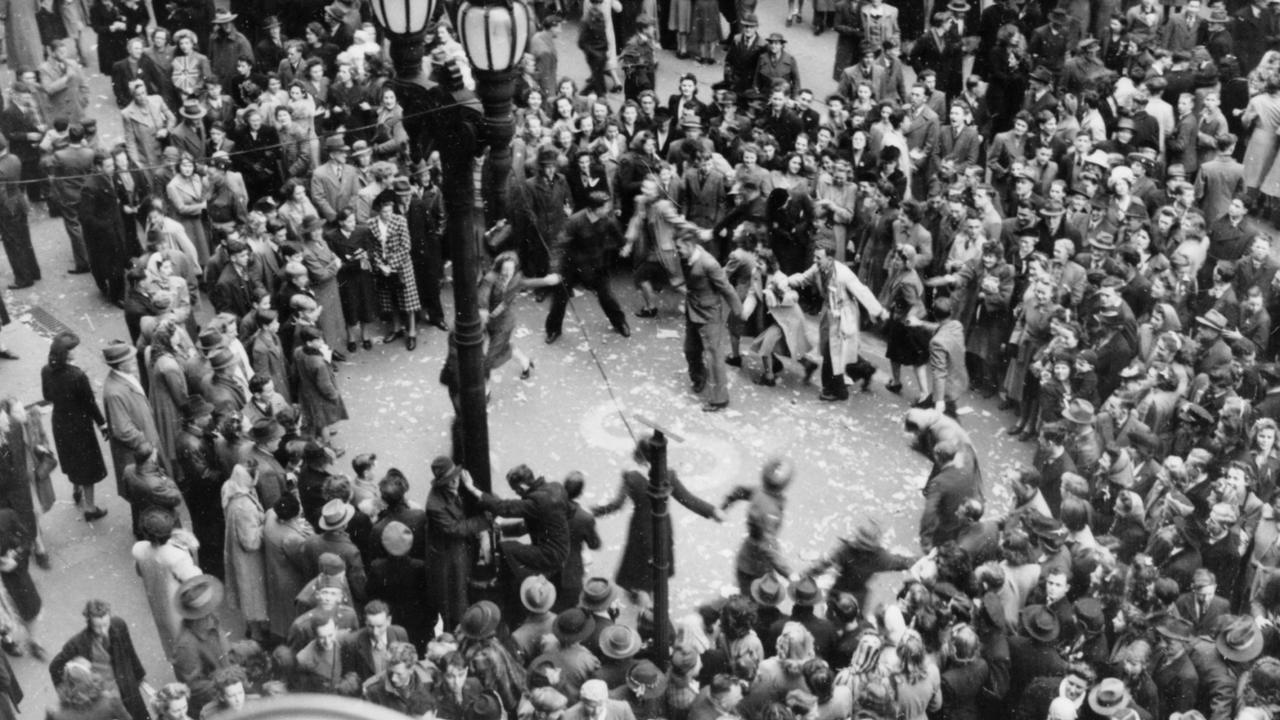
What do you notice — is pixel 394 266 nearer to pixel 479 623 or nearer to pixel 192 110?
pixel 192 110

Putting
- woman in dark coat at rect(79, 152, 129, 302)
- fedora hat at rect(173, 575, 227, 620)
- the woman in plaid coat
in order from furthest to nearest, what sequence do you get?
woman in dark coat at rect(79, 152, 129, 302)
the woman in plaid coat
fedora hat at rect(173, 575, 227, 620)

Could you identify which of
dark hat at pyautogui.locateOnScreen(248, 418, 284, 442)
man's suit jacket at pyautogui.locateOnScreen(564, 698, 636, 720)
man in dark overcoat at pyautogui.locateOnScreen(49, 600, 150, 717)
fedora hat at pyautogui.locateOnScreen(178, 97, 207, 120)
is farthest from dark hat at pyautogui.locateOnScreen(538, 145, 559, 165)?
man's suit jacket at pyautogui.locateOnScreen(564, 698, 636, 720)

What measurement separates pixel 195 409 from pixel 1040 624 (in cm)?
626

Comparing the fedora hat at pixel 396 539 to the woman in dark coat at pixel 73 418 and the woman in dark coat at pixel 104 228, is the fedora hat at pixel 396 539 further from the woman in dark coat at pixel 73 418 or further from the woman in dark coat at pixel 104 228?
the woman in dark coat at pixel 104 228

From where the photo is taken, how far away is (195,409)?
11.3 m

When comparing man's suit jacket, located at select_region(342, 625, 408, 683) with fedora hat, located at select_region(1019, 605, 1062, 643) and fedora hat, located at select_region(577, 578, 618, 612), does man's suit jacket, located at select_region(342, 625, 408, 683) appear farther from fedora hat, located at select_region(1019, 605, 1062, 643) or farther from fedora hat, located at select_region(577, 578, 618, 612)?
fedora hat, located at select_region(1019, 605, 1062, 643)

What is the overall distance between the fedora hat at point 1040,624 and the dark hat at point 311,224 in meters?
7.49

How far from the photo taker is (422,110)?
962 centimetres

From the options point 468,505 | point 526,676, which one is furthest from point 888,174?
point 526,676

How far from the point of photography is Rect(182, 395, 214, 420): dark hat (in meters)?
11.3

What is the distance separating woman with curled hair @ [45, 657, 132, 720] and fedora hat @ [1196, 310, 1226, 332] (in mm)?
9195

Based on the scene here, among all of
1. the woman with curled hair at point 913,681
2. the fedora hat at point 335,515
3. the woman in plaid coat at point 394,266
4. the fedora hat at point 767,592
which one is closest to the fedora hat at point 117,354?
the fedora hat at point 335,515

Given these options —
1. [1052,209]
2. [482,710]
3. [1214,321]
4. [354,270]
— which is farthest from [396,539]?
[1052,209]

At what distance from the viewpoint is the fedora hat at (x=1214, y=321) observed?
501 inches
